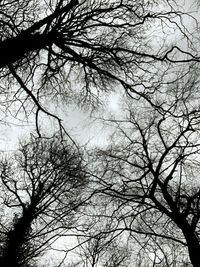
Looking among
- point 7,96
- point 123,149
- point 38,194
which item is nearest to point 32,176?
point 38,194

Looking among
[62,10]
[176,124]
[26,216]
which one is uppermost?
[176,124]

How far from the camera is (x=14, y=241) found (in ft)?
34.9

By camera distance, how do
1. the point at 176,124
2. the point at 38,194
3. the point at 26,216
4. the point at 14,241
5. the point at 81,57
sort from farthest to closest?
the point at 38,194 → the point at 26,216 → the point at 14,241 → the point at 176,124 → the point at 81,57

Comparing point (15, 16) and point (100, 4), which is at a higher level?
point (100, 4)

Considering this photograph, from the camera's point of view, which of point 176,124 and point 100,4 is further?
point 176,124

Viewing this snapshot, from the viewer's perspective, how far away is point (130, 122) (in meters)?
9.08

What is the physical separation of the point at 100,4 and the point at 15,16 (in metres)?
1.92

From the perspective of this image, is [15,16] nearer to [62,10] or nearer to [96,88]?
[62,10]

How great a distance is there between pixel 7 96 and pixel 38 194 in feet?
23.5

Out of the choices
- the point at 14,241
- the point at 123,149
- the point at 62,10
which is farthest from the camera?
the point at 14,241

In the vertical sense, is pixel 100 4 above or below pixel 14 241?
above

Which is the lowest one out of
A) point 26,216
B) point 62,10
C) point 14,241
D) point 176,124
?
point 14,241

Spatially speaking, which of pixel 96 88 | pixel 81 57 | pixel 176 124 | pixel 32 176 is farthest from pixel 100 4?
pixel 32 176

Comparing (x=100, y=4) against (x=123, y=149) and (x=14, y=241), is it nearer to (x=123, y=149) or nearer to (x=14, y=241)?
(x=123, y=149)
